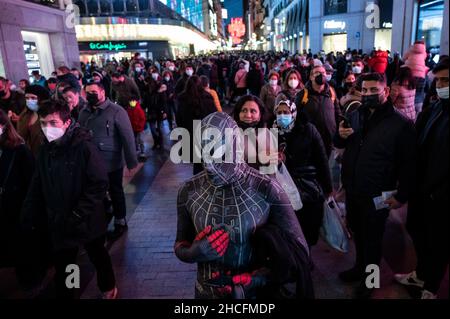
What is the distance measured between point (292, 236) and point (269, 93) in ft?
21.3

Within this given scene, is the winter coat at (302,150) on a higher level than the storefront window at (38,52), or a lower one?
lower

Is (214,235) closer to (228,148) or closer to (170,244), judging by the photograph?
(228,148)

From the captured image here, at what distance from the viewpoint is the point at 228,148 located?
5.56 ft

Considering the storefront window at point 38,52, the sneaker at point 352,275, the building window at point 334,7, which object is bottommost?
the sneaker at point 352,275

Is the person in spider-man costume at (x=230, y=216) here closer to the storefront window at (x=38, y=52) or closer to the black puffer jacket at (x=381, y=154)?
the black puffer jacket at (x=381, y=154)

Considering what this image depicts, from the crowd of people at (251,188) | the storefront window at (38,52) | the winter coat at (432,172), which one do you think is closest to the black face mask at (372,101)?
the crowd of people at (251,188)

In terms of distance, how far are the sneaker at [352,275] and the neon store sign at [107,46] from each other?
51.7m

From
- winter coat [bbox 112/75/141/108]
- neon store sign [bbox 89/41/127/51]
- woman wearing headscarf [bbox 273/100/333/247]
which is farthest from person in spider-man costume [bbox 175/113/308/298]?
neon store sign [bbox 89/41/127/51]

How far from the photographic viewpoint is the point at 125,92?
8.20m

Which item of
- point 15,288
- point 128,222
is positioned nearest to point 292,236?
point 15,288

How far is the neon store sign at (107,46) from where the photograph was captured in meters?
49.2

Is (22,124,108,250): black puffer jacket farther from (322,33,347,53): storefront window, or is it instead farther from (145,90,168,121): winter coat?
(322,33,347,53): storefront window

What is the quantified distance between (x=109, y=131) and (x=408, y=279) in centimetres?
409

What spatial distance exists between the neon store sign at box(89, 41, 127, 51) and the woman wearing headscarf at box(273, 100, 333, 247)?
2013 inches
